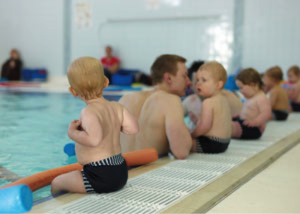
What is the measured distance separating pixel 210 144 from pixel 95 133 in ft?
5.36

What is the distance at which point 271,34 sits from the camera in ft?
39.6

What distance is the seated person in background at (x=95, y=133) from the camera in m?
1.97

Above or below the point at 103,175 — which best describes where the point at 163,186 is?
below

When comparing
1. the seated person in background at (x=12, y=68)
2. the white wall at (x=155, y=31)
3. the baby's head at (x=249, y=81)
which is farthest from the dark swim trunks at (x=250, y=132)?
the seated person in background at (x=12, y=68)

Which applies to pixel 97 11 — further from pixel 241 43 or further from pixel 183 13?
pixel 241 43

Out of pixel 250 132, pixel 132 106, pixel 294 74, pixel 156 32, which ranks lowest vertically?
pixel 250 132

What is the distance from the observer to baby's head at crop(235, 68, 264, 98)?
4.22 meters

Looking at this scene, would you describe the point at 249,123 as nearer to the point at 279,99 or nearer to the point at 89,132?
the point at 279,99

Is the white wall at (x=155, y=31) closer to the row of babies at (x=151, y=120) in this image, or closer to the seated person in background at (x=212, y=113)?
the row of babies at (x=151, y=120)

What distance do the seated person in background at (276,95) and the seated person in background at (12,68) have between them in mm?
12093

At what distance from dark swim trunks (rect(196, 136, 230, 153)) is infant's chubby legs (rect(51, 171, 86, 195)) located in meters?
1.49

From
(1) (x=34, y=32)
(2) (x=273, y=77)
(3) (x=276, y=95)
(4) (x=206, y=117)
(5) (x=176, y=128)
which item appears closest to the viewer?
(5) (x=176, y=128)

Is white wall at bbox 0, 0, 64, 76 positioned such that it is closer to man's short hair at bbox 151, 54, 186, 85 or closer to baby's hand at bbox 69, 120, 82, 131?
man's short hair at bbox 151, 54, 186, 85

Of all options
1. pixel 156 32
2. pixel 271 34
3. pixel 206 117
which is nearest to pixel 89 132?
pixel 206 117
